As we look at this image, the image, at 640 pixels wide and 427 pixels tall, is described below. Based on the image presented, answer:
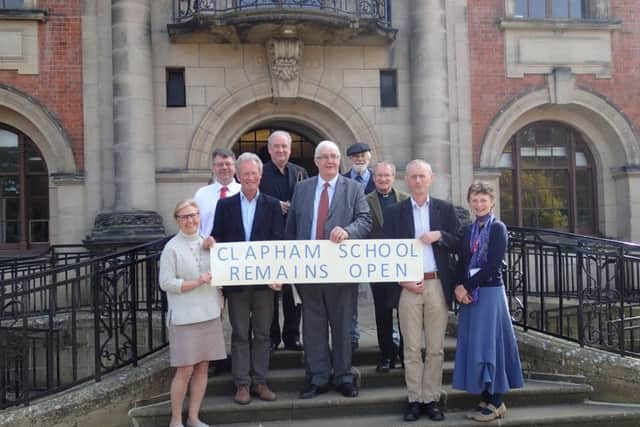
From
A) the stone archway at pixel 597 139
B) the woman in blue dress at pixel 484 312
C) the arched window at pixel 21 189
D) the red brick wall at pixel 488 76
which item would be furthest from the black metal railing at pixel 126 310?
the red brick wall at pixel 488 76

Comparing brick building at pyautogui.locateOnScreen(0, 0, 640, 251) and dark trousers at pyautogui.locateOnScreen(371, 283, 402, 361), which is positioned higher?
brick building at pyautogui.locateOnScreen(0, 0, 640, 251)

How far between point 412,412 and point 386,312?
0.90m

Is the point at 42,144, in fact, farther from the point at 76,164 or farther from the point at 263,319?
the point at 263,319

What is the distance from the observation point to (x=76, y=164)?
10695mm

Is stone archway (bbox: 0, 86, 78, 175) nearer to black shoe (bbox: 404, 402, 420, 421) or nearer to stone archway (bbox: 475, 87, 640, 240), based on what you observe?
stone archway (bbox: 475, 87, 640, 240)

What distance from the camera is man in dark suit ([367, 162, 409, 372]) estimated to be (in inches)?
217

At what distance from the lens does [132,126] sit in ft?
34.2

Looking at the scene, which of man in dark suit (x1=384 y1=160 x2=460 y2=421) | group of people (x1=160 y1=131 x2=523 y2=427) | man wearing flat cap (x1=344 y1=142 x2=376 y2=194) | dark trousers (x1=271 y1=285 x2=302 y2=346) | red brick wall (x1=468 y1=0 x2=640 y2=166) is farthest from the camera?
red brick wall (x1=468 y1=0 x2=640 y2=166)

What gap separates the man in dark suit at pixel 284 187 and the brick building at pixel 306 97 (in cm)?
481

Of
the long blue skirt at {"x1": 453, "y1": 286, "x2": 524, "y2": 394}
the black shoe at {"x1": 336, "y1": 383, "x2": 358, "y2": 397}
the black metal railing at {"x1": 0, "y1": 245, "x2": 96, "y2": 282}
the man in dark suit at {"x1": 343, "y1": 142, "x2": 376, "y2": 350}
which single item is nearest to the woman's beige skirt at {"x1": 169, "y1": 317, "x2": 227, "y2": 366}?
the black shoe at {"x1": 336, "y1": 383, "x2": 358, "y2": 397}

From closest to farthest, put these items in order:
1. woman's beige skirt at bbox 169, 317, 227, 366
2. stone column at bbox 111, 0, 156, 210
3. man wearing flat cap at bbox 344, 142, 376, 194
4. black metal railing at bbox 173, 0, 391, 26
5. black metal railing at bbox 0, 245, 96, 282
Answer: woman's beige skirt at bbox 169, 317, 227, 366 < man wearing flat cap at bbox 344, 142, 376, 194 < black metal railing at bbox 0, 245, 96, 282 < black metal railing at bbox 173, 0, 391, 26 < stone column at bbox 111, 0, 156, 210

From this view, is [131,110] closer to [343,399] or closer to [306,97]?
[306,97]

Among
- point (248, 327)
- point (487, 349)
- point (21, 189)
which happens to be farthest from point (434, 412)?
point (21, 189)

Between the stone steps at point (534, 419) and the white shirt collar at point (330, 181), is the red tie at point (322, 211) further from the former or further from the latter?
the stone steps at point (534, 419)
